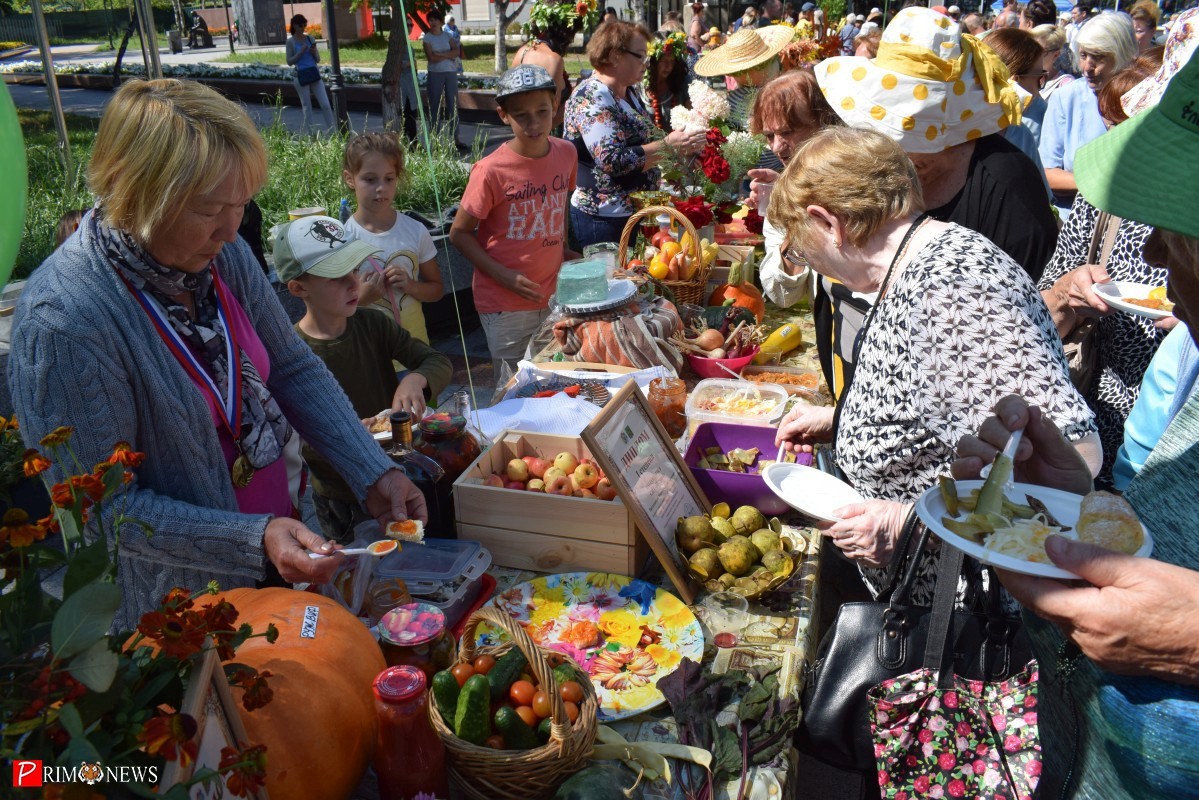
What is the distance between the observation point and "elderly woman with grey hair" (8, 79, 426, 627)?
1.62 meters

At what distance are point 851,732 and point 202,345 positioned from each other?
163 centimetres

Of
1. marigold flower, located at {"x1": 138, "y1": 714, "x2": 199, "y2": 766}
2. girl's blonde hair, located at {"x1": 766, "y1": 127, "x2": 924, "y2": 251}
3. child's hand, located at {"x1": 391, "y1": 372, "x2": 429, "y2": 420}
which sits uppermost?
girl's blonde hair, located at {"x1": 766, "y1": 127, "x2": 924, "y2": 251}

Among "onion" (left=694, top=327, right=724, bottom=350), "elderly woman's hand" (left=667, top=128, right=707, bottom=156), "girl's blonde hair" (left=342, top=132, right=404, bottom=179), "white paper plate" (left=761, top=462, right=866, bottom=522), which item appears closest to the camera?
"white paper plate" (left=761, top=462, right=866, bottom=522)

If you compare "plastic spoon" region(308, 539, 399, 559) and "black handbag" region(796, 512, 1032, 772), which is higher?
"plastic spoon" region(308, 539, 399, 559)

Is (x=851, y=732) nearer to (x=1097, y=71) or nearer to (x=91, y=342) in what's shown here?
(x=91, y=342)

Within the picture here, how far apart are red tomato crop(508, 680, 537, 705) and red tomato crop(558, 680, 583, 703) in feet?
0.18

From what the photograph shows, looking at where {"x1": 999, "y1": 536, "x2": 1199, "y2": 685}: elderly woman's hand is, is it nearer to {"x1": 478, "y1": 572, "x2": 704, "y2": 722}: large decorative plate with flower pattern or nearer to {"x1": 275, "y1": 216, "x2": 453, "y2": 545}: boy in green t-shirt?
{"x1": 478, "y1": 572, "x2": 704, "y2": 722}: large decorative plate with flower pattern

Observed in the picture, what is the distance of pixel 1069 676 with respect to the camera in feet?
4.82

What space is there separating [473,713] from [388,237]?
3.21m

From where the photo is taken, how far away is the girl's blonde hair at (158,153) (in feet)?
5.44

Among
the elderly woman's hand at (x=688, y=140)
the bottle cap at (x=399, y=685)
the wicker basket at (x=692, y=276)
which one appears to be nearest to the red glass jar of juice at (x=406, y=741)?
the bottle cap at (x=399, y=685)

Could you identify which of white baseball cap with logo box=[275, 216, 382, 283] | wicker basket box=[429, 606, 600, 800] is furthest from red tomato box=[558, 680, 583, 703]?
white baseball cap with logo box=[275, 216, 382, 283]

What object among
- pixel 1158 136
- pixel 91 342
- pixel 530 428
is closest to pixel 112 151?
pixel 91 342

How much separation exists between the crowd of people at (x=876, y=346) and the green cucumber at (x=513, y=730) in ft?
1.63
